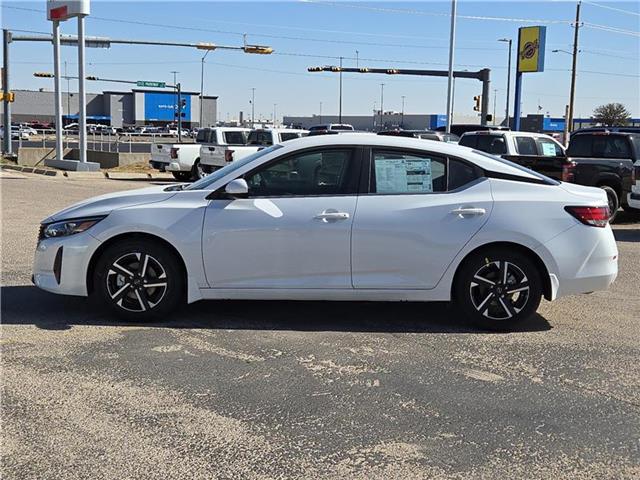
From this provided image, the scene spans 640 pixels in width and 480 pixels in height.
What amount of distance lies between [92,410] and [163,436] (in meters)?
0.60

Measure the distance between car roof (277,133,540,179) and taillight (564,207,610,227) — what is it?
456 millimetres

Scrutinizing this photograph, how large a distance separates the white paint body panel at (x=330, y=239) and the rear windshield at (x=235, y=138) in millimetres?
18130

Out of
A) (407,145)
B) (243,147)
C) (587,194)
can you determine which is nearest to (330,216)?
(407,145)

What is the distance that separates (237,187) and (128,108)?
121 metres

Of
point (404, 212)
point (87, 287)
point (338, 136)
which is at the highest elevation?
point (338, 136)

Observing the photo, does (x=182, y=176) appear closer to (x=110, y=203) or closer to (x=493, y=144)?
(x=493, y=144)

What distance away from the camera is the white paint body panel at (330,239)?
6.00 metres

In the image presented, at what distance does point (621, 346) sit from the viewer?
5.88 metres

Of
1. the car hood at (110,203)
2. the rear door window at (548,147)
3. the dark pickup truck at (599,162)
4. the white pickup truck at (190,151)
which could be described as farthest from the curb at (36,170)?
the car hood at (110,203)

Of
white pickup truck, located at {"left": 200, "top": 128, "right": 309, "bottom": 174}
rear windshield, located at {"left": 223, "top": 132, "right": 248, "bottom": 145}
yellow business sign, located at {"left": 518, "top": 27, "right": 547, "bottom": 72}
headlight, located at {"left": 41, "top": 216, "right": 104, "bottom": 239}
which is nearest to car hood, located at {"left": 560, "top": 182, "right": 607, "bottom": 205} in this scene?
headlight, located at {"left": 41, "top": 216, "right": 104, "bottom": 239}

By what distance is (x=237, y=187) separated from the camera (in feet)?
19.6

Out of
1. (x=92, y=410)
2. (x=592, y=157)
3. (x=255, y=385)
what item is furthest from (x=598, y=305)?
(x=592, y=157)

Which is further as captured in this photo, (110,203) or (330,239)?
(110,203)

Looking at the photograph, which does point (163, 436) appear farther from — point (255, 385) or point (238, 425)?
point (255, 385)
